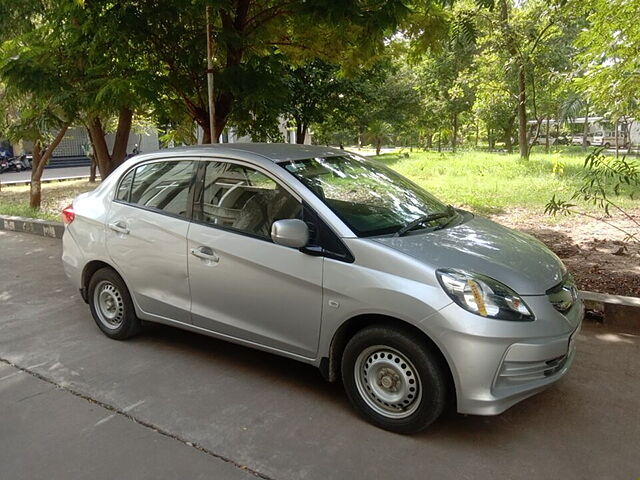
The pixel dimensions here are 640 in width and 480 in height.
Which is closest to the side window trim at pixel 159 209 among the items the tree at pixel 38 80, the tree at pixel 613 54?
the tree at pixel 38 80

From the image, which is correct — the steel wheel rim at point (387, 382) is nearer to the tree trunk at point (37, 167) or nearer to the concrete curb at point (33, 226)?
the concrete curb at point (33, 226)

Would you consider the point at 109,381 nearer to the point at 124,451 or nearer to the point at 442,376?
the point at 124,451

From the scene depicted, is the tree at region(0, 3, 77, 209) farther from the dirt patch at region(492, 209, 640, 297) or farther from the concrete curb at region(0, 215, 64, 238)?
the dirt patch at region(492, 209, 640, 297)

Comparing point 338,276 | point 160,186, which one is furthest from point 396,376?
point 160,186

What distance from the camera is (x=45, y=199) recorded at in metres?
15.4

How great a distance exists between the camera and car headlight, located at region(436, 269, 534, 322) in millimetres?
2893

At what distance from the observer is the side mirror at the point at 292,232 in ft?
10.7

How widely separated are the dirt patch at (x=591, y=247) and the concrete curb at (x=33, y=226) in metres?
7.39

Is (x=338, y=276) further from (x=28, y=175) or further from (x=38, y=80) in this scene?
(x=28, y=175)

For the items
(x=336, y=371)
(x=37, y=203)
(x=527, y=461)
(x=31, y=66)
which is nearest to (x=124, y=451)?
(x=336, y=371)

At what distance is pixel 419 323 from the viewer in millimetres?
2943

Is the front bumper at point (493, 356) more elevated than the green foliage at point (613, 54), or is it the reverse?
the green foliage at point (613, 54)

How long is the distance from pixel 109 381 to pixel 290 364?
1296 millimetres

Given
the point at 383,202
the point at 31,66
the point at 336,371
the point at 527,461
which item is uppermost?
the point at 31,66
